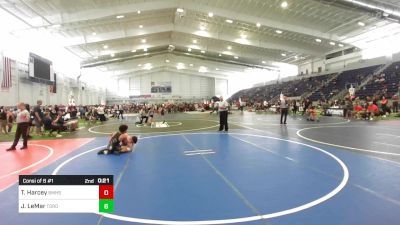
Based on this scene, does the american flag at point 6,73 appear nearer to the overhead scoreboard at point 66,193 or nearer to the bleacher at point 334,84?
the overhead scoreboard at point 66,193

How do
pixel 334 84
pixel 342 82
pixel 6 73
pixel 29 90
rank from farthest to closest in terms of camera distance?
pixel 334 84 < pixel 342 82 < pixel 29 90 < pixel 6 73

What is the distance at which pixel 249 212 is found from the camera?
3836 millimetres

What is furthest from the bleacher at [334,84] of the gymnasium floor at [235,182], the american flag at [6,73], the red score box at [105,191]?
the american flag at [6,73]

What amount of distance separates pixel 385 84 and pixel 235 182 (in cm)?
3061

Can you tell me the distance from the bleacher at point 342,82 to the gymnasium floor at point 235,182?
28.2m

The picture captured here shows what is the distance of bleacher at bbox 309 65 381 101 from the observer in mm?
34000

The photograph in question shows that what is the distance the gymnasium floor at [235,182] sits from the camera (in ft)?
12.2

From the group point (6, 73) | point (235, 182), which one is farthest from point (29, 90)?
point (235, 182)

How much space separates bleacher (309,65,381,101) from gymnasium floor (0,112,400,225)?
28.2 meters

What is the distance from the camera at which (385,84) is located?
29.0 metres

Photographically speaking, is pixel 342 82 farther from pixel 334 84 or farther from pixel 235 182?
pixel 235 182

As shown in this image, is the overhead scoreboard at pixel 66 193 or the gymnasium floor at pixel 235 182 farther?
the gymnasium floor at pixel 235 182

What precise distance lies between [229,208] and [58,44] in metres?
29.3

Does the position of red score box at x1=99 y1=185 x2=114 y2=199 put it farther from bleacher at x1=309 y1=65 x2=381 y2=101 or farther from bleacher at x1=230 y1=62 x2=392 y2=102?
bleacher at x1=309 y1=65 x2=381 y2=101
